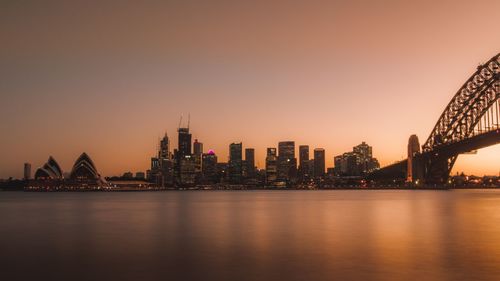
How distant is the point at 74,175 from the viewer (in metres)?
194

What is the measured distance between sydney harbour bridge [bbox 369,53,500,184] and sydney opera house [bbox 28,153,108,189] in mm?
111201

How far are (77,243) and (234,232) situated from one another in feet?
30.4

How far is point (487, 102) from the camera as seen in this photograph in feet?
312

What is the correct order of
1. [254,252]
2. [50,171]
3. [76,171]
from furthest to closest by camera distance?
[50,171]
[76,171]
[254,252]

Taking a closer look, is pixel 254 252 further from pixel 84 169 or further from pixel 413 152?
pixel 84 169

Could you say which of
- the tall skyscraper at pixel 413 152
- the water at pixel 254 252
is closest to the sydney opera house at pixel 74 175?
the tall skyscraper at pixel 413 152

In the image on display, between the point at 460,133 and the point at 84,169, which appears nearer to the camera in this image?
the point at 460,133

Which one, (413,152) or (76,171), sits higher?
(413,152)

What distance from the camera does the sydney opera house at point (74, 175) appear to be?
191875 mm

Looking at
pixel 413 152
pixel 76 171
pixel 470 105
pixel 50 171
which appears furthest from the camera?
pixel 50 171

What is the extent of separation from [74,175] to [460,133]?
136 metres

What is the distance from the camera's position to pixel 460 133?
101 metres

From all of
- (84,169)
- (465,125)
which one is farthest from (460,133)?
(84,169)

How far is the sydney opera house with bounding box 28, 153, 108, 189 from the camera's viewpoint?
19188 cm
